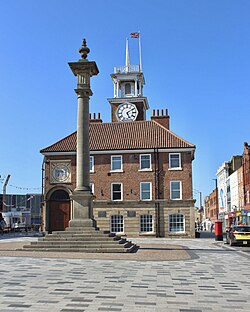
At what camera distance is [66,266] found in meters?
14.8

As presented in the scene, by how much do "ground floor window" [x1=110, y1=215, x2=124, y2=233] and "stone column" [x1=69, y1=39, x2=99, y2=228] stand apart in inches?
701

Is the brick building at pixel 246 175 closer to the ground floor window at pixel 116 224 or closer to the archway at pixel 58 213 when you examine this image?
the ground floor window at pixel 116 224

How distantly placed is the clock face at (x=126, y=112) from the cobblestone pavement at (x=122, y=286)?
35662 mm

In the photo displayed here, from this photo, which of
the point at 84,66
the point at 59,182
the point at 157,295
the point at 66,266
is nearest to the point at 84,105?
the point at 84,66

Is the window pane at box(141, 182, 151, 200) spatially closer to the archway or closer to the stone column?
the archway

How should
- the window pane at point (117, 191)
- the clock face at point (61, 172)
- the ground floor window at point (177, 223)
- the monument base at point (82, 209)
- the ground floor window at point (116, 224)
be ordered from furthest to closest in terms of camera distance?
the clock face at point (61, 172), the window pane at point (117, 191), the ground floor window at point (116, 224), the ground floor window at point (177, 223), the monument base at point (82, 209)

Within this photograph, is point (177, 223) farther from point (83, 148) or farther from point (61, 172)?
point (83, 148)

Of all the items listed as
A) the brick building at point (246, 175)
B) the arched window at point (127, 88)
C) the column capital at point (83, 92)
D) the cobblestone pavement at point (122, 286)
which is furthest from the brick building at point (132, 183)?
the cobblestone pavement at point (122, 286)

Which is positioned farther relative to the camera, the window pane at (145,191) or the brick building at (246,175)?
the brick building at (246,175)

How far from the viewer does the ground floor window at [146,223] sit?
4034 cm

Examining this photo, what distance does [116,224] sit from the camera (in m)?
40.9

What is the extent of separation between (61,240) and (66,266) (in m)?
7.43

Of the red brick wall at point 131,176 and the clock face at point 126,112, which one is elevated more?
the clock face at point 126,112

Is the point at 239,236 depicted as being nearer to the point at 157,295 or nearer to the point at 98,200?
the point at 98,200
